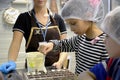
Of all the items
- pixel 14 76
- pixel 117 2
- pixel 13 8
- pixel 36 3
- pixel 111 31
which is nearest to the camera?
pixel 111 31

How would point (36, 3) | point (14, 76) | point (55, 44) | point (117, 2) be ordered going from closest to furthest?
1. point (14, 76)
2. point (55, 44)
3. point (36, 3)
4. point (117, 2)

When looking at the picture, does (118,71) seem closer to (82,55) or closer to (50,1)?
(82,55)

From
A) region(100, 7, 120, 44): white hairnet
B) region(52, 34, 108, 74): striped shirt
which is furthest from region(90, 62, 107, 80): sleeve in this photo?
region(52, 34, 108, 74): striped shirt

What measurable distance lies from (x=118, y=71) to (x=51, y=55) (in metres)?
0.92

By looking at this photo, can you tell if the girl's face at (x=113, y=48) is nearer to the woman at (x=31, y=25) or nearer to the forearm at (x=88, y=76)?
the forearm at (x=88, y=76)

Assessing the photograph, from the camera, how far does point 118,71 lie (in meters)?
0.75

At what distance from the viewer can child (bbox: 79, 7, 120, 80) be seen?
2.38 feet

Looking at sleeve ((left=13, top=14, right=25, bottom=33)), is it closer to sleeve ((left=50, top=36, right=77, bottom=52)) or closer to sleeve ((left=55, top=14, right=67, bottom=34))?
sleeve ((left=55, top=14, right=67, bottom=34))

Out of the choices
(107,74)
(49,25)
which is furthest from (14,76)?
(49,25)

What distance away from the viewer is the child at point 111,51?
73 centimetres

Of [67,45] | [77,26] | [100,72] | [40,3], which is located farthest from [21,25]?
[100,72]

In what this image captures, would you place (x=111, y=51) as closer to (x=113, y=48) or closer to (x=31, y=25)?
A: (x=113, y=48)

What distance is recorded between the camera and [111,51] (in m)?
0.72

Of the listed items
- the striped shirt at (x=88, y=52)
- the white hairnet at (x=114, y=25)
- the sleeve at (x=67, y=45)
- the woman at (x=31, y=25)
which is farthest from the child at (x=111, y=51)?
the woman at (x=31, y=25)
